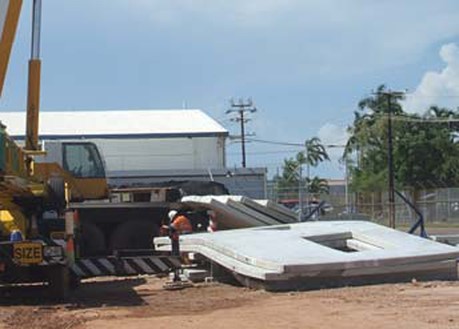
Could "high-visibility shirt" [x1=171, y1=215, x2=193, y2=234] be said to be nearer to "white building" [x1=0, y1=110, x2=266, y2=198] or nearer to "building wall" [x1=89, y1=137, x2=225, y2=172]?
"white building" [x1=0, y1=110, x2=266, y2=198]

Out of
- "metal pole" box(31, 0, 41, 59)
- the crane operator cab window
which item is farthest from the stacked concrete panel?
"metal pole" box(31, 0, 41, 59)

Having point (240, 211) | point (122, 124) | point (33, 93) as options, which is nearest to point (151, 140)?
point (122, 124)

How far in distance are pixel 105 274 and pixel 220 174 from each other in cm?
3354

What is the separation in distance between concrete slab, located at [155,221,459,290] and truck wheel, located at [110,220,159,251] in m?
5.22

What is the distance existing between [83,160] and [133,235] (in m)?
2.67

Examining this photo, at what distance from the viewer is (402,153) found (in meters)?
75.2

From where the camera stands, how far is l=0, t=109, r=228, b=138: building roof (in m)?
57.0

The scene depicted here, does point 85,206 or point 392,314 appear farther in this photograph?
point 85,206

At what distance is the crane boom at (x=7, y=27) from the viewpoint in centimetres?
1549

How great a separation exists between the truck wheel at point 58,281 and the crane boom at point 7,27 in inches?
125

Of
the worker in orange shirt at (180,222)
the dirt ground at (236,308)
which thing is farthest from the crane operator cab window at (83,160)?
the dirt ground at (236,308)

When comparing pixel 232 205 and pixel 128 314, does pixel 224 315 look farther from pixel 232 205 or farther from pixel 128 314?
pixel 232 205

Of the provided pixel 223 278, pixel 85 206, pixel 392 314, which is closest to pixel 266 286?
pixel 223 278

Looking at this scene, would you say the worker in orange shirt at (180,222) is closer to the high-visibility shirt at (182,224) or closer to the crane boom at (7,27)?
the high-visibility shirt at (182,224)
